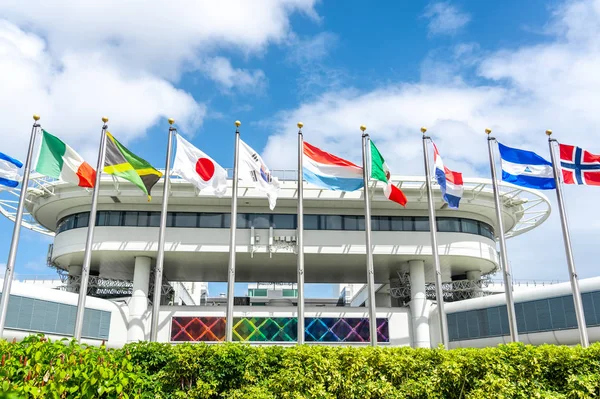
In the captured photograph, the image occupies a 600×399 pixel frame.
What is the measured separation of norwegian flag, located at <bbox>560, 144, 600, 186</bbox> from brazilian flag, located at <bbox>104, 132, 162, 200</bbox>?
2193cm

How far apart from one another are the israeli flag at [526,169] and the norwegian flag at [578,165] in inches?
30.7

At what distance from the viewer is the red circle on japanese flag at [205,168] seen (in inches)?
1041

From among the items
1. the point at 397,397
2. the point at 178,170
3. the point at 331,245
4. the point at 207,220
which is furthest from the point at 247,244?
the point at 397,397

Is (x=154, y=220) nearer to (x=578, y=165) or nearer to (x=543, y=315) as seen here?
(x=543, y=315)

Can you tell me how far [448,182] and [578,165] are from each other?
23.0ft

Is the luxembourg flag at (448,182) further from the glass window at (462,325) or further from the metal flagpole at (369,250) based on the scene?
the glass window at (462,325)

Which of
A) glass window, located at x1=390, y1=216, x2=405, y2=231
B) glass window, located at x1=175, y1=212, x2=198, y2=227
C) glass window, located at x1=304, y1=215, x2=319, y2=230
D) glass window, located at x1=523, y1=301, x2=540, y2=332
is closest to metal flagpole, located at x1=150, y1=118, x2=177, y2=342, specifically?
glass window, located at x1=175, y1=212, x2=198, y2=227

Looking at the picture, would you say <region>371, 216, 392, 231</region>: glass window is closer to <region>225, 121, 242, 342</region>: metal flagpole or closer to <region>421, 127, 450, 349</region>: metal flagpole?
<region>421, 127, 450, 349</region>: metal flagpole

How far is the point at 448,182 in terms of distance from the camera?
1073 inches

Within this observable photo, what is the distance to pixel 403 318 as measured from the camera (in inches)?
1494

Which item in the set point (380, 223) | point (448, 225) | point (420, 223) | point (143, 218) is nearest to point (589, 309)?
point (448, 225)

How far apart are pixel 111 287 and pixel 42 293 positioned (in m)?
11.6

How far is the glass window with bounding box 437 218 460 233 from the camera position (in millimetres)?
38250

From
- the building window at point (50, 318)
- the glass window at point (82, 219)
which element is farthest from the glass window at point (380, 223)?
the glass window at point (82, 219)
